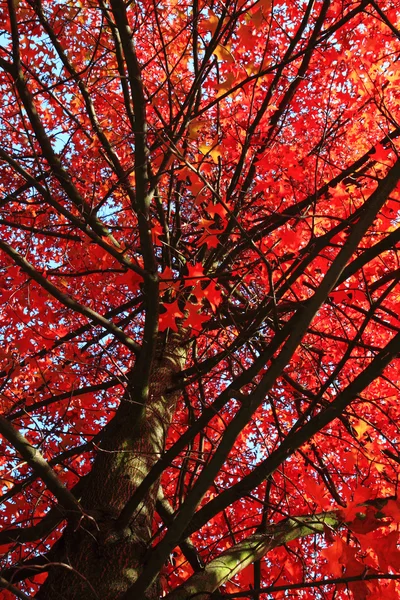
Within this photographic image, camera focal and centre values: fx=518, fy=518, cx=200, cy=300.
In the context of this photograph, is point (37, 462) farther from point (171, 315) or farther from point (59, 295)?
point (171, 315)

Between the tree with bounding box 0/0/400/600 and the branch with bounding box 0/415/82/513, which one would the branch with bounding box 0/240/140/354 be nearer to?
the tree with bounding box 0/0/400/600

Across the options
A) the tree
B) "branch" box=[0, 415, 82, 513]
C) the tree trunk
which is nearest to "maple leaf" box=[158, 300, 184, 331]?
the tree

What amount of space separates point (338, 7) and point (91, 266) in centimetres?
372

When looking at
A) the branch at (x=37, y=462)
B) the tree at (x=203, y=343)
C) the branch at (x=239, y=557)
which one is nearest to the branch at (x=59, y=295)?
the tree at (x=203, y=343)

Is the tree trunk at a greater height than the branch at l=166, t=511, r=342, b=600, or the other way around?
the tree trunk

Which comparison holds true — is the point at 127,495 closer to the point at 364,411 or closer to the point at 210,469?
the point at 210,469

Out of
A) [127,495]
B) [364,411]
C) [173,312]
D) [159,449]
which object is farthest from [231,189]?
[364,411]

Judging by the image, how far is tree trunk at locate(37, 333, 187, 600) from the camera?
2.30 m

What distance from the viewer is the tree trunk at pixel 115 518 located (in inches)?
90.5

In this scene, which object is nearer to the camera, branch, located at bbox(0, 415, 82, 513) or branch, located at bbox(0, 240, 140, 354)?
branch, located at bbox(0, 415, 82, 513)

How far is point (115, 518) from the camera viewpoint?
2.64 m

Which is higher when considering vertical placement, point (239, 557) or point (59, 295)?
point (59, 295)

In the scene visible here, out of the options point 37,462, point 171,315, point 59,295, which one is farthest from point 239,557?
point 59,295

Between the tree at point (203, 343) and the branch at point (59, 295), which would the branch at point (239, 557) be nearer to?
the tree at point (203, 343)
